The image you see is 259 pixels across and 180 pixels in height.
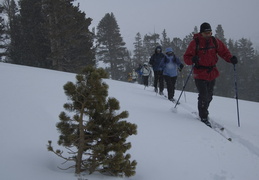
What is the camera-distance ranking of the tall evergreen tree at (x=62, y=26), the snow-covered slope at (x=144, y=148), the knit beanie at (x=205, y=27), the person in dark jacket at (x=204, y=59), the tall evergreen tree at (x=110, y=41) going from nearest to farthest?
the snow-covered slope at (x=144, y=148) → the knit beanie at (x=205, y=27) → the person in dark jacket at (x=204, y=59) → the tall evergreen tree at (x=62, y=26) → the tall evergreen tree at (x=110, y=41)

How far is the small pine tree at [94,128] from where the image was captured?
7.28ft

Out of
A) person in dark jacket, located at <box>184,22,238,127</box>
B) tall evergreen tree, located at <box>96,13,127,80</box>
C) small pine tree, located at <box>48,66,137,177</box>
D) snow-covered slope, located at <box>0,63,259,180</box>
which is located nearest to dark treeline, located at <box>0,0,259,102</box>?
tall evergreen tree, located at <box>96,13,127,80</box>

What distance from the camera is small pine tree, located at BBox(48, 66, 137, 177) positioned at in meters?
2.22

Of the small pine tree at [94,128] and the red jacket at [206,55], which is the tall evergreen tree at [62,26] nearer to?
the red jacket at [206,55]

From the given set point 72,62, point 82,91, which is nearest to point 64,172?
point 82,91

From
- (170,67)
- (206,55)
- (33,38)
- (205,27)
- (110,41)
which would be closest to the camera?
(205,27)

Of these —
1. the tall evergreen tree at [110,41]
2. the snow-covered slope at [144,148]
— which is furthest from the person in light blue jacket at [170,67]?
the tall evergreen tree at [110,41]

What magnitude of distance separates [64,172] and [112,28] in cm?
3919

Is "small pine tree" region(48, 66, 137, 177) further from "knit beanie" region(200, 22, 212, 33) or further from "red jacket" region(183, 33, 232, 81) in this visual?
"knit beanie" region(200, 22, 212, 33)

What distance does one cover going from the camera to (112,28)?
3969cm

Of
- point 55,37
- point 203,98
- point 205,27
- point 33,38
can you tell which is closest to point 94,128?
point 203,98

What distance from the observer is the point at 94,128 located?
2379mm

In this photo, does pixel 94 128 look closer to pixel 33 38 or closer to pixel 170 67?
pixel 170 67

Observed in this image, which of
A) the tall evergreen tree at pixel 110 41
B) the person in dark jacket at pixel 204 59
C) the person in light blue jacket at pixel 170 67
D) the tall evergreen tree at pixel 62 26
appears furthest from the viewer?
the tall evergreen tree at pixel 110 41
